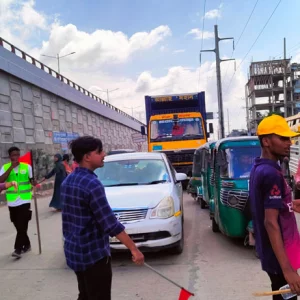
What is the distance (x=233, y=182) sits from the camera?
6.13m

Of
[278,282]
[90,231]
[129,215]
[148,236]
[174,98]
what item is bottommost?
[148,236]

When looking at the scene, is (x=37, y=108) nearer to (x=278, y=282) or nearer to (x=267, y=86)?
(x=278, y=282)

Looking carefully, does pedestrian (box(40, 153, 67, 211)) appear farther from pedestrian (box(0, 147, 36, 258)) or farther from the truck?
pedestrian (box(0, 147, 36, 258))

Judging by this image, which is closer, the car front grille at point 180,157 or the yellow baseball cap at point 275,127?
the yellow baseball cap at point 275,127

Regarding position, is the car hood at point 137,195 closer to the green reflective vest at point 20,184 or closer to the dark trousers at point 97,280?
the green reflective vest at point 20,184

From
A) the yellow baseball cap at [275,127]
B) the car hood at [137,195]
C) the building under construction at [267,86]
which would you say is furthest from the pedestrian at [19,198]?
the building under construction at [267,86]

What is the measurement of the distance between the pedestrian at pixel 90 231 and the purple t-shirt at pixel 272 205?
3.00 ft

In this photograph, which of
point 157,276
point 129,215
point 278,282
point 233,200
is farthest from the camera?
point 233,200

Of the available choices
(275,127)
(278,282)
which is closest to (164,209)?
(278,282)

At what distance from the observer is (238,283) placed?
4688 millimetres

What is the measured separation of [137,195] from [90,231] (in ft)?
10.5

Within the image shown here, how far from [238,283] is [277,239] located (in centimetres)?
271

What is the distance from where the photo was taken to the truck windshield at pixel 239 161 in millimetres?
6359

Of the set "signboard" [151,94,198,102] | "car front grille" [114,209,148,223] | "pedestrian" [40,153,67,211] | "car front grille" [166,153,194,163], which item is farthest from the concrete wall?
"car front grille" [114,209,148,223]
